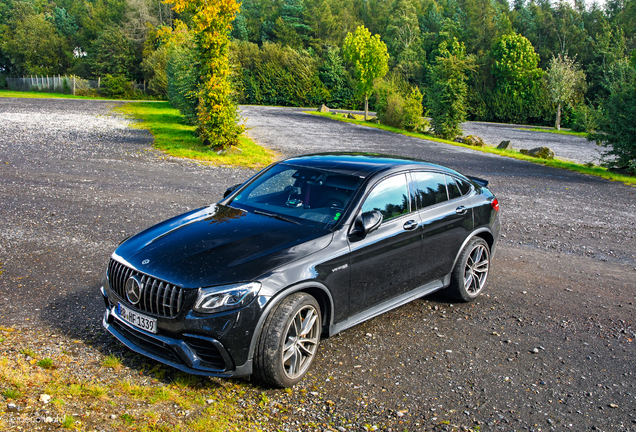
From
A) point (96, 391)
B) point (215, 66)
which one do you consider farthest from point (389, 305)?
point (215, 66)

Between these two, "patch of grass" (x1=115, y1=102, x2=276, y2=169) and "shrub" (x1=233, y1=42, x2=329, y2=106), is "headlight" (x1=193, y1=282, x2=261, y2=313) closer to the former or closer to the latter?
"patch of grass" (x1=115, y1=102, x2=276, y2=169)

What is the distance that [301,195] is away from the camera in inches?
200

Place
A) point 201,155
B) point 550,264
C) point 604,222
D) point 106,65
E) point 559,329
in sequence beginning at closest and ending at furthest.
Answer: point 559,329
point 550,264
point 604,222
point 201,155
point 106,65

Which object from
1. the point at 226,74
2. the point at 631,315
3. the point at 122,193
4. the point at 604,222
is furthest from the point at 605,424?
the point at 226,74

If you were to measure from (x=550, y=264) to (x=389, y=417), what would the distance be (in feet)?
16.5

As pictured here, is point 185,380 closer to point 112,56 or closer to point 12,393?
point 12,393

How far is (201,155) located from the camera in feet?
56.3

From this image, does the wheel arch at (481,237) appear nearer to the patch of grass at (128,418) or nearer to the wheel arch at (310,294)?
the wheel arch at (310,294)

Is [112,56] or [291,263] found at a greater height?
[112,56]

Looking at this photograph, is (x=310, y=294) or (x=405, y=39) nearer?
(x=310, y=294)

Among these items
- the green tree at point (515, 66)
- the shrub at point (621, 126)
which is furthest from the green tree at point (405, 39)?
the shrub at point (621, 126)

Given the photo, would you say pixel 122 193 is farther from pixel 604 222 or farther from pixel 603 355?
pixel 604 222

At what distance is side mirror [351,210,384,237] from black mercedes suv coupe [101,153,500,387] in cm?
1

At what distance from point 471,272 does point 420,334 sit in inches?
50.8
